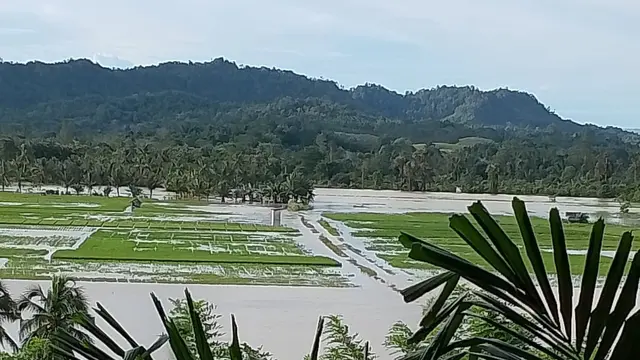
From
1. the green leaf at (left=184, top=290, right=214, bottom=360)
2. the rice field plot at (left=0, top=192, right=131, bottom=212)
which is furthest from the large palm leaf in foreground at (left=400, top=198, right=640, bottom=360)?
the rice field plot at (left=0, top=192, right=131, bottom=212)

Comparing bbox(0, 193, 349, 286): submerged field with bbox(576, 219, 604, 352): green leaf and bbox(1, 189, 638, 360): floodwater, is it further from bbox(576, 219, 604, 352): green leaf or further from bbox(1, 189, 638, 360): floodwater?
bbox(576, 219, 604, 352): green leaf

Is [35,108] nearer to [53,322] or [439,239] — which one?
[439,239]

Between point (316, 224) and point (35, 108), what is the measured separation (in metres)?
23.1

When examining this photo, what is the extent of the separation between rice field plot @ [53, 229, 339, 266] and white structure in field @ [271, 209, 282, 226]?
2.01 meters

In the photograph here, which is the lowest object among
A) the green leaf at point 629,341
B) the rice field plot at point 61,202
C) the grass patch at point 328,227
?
the grass patch at point 328,227

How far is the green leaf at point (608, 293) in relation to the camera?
1.83ft

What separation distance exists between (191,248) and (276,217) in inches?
187

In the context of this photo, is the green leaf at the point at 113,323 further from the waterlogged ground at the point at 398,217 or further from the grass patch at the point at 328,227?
the grass patch at the point at 328,227

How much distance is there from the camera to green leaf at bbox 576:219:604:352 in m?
0.56

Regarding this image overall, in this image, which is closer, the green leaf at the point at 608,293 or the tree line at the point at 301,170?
the green leaf at the point at 608,293

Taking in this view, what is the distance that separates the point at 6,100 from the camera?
34.3 meters

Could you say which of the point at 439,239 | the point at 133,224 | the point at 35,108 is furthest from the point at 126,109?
the point at 439,239

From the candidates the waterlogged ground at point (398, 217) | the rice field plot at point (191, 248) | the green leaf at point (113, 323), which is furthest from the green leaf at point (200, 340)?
the rice field plot at point (191, 248)

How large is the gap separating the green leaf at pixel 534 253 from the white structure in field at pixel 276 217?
47.2 ft
